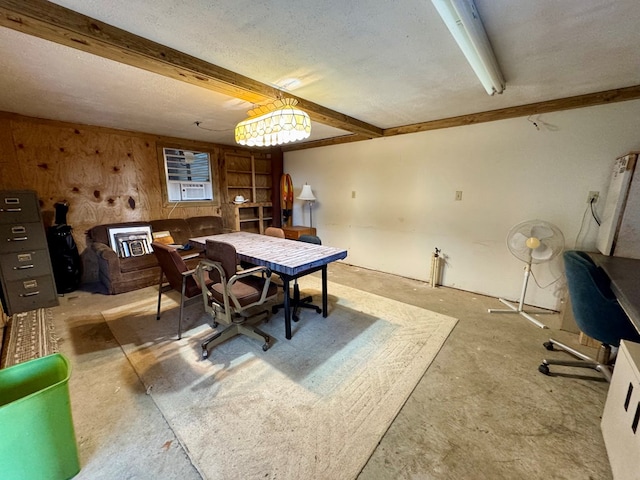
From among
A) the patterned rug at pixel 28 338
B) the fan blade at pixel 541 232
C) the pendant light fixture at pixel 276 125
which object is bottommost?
the patterned rug at pixel 28 338

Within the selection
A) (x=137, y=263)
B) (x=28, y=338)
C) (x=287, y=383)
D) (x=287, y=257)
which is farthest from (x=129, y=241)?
(x=287, y=383)

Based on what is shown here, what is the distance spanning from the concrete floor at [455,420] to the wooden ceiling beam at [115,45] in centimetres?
212

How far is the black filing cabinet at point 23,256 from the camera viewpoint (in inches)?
106

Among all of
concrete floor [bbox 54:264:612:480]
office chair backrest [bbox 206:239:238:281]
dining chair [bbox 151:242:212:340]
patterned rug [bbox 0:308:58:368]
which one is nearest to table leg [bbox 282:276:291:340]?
office chair backrest [bbox 206:239:238:281]

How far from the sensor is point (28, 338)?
2.31 m

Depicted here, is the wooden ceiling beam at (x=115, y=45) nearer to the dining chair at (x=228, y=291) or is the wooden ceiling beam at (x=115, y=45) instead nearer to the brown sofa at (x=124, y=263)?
the dining chair at (x=228, y=291)

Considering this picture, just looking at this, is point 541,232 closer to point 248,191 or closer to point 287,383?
point 287,383

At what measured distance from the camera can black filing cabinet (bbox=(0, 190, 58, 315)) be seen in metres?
2.70

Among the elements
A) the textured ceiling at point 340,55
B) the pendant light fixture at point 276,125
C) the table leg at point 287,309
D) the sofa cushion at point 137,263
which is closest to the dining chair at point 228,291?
the table leg at point 287,309

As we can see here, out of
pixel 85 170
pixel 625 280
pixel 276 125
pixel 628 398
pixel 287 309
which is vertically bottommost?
pixel 287 309

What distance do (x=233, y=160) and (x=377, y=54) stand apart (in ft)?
13.6

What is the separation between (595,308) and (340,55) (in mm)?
2360

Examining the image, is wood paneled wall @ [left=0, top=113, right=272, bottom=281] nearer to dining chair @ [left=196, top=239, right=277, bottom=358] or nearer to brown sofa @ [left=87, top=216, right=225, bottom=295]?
brown sofa @ [left=87, top=216, right=225, bottom=295]

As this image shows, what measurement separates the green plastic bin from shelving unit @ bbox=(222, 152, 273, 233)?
3839 mm
